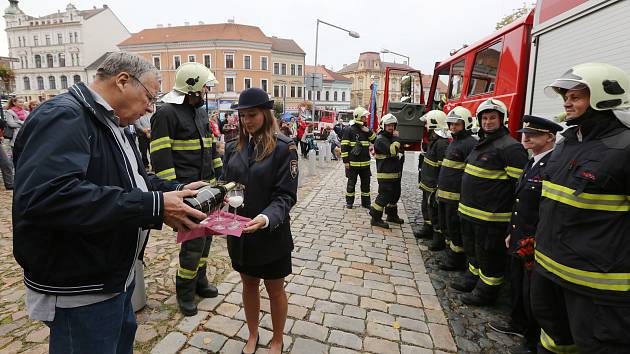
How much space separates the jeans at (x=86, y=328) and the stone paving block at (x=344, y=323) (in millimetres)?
2119

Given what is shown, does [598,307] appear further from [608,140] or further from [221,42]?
[221,42]

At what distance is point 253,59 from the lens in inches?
2055

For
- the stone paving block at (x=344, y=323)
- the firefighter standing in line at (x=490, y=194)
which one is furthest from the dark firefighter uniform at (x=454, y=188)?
the stone paving block at (x=344, y=323)

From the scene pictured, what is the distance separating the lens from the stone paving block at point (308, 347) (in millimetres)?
2996

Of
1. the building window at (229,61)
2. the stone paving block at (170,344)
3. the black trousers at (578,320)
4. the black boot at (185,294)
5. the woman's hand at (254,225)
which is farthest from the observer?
the building window at (229,61)

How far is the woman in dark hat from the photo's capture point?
2514 millimetres

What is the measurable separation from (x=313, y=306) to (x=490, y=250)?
2051 millimetres

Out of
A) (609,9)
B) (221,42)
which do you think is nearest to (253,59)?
(221,42)

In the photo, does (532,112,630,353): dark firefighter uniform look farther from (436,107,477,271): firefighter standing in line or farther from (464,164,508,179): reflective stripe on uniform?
(436,107,477,271): firefighter standing in line

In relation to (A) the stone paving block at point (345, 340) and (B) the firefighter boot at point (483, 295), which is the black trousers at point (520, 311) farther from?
(A) the stone paving block at point (345, 340)

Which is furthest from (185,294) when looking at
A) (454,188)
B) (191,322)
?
(454,188)

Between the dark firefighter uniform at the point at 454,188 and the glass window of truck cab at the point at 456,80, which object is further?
the glass window of truck cab at the point at 456,80

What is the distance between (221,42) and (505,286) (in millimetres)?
53676

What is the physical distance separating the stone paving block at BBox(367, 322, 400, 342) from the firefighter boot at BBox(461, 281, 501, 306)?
45.7 inches
